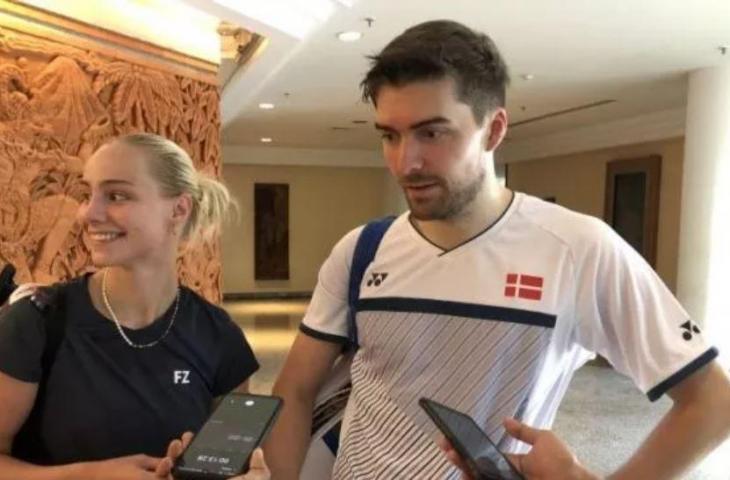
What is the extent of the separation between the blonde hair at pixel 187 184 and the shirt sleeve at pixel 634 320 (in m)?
0.88

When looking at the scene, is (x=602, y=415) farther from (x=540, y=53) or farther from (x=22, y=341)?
(x=22, y=341)

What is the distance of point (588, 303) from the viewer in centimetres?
124

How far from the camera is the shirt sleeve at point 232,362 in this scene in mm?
1534

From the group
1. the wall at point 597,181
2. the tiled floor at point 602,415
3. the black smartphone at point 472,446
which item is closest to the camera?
the black smartphone at point 472,446

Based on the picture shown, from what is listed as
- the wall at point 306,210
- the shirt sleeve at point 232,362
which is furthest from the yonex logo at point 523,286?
the wall at point 306,210

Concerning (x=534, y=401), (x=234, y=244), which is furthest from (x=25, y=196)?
(x=234, y=244)

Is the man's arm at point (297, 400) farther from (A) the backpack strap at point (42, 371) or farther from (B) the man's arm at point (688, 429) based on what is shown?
(B) the man's arm at point (688, 429)

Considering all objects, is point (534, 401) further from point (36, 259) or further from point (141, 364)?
point (36, 259)

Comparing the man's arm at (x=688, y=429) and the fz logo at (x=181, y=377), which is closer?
the man's arm at (x=688, y=429)

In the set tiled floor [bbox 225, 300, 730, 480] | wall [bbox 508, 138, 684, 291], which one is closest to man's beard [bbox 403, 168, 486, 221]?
tiled floor [bbox 225, 300, 730, 480]

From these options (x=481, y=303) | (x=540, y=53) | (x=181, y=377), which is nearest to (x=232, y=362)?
(x=181, y=377)

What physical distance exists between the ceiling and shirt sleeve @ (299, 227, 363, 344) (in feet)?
5.02

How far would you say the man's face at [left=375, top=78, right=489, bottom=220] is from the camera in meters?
1.24

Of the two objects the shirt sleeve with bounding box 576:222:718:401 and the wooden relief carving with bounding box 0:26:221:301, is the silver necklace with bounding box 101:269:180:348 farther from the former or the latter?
the wooden relief carving with bounding box 0:26:221:301
